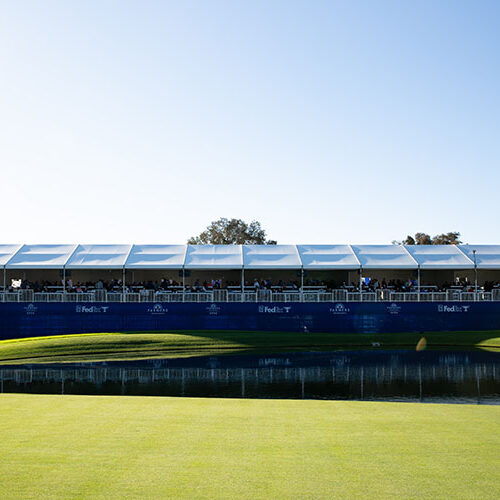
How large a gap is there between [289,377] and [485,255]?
1208 inches

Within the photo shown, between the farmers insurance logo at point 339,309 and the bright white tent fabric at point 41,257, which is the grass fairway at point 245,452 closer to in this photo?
the farmers insurance logo at point 339,309

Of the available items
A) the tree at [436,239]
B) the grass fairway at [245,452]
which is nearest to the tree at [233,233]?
the tree at [436,239]

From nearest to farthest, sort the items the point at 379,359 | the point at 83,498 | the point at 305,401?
the point at 83,498, the point at 305,401, the point at 379,359

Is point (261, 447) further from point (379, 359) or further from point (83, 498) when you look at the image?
point (379, 359)

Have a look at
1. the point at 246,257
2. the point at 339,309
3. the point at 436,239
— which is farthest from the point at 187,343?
the point at 436,239

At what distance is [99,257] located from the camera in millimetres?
46844

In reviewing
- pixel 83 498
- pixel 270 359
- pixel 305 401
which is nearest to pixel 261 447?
pixel 83 498

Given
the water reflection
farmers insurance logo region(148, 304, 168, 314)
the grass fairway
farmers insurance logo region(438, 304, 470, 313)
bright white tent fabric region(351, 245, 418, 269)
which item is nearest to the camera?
the grass fairway

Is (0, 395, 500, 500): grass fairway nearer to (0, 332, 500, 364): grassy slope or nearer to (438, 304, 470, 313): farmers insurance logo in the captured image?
(0, 332, 500, 364): grassy slope

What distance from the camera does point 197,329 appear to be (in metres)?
42.0

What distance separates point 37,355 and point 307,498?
93.8 feet

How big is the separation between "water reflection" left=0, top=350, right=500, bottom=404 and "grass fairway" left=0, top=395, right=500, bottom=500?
4.48 m

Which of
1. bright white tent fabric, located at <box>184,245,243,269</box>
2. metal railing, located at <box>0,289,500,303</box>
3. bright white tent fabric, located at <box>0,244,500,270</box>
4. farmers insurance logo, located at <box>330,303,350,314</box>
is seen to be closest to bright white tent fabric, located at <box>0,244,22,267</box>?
bright white tent fabric, located at <box>0,244,500,270</box>

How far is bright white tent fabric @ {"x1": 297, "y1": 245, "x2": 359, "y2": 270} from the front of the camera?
4566 centimetres
